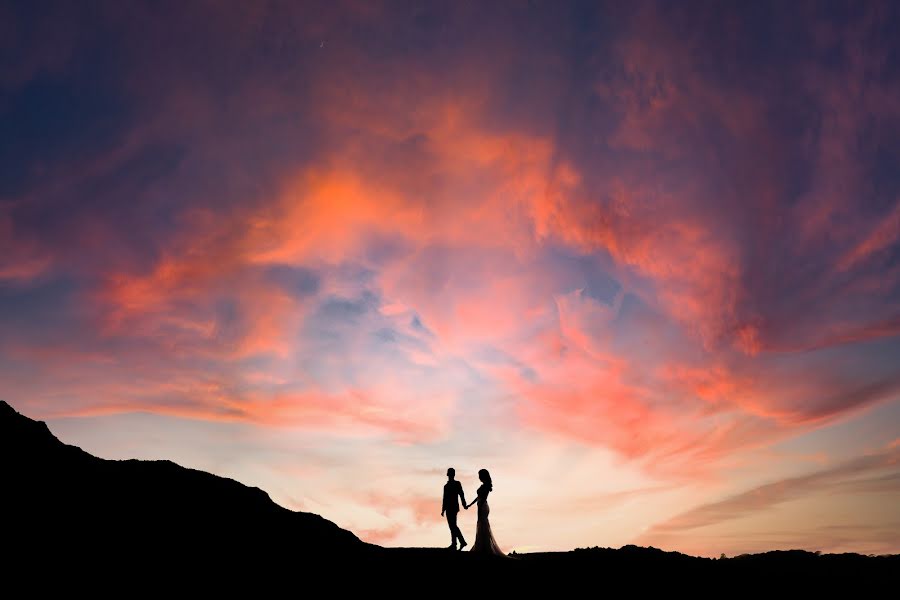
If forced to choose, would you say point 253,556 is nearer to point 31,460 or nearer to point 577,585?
point 31,460

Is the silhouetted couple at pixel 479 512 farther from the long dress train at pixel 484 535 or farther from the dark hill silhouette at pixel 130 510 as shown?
the dark hill silhouette at pixel 130 510

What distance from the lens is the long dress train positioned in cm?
1945

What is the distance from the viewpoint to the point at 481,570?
16562mm

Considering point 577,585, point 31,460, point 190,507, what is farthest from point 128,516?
point 577,585

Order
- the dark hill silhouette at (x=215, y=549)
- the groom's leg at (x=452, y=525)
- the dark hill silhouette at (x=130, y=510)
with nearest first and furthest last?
the dark hill silhouette at (x=215, y=549)
the dark hill silhouette at (x=130, y=510)
the groom's leg at (x=452, y=525)

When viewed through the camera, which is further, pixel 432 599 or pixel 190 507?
pixel 190 507

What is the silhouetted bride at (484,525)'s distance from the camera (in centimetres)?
1948

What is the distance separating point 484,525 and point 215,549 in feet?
29.4

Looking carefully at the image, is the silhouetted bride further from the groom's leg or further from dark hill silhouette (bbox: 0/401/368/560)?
dark hill silhouette (bbox: 0/401/368/560)

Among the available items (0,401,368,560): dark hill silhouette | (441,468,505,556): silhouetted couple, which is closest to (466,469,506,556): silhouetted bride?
(441,468,505,556): silhouetted couple

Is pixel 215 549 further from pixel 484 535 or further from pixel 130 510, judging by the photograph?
pixel 484 535

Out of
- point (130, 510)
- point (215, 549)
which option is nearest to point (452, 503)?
point (215, 549)

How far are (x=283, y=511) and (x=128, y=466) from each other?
231 inches

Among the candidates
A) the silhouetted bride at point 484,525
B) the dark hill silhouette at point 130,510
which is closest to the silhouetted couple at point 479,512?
the silhouetted bride at point 484,525
